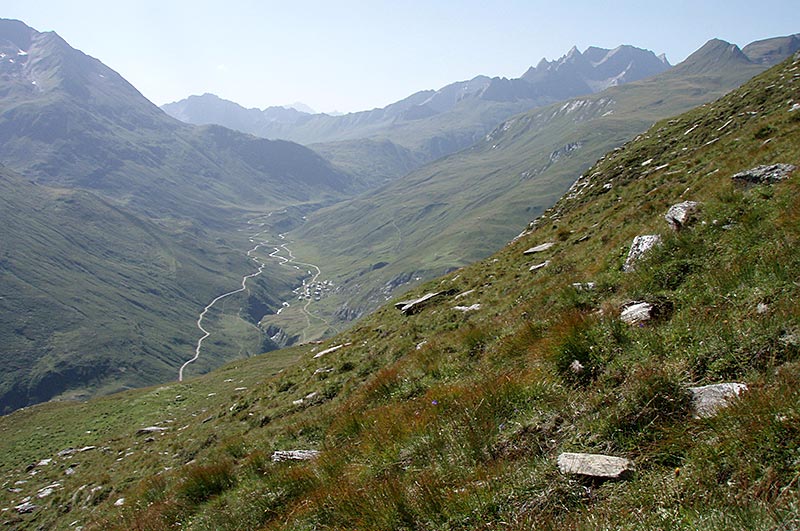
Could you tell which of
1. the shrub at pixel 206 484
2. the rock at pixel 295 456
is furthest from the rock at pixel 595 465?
the shrub at pixel 206 484

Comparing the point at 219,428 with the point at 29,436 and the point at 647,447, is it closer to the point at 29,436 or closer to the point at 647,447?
the point at 647,447

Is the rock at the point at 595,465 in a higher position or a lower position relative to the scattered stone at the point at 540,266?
higher

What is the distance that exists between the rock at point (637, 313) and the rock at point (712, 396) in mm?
2824

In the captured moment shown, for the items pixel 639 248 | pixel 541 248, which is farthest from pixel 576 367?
pixel 541 248

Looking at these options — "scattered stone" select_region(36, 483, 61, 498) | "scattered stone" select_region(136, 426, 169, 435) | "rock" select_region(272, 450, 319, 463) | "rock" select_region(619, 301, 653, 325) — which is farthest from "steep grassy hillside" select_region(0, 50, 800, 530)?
"scattered stone" select_region(136, 426, 169, 435)

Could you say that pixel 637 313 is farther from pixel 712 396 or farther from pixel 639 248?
pixel 639 248

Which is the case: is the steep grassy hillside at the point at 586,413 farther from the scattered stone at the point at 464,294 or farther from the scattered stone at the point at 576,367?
the scattered stone at the point at 464,294

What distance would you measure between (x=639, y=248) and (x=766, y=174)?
503 cm

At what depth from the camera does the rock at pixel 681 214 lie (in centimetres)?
1273

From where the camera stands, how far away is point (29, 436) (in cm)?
4112

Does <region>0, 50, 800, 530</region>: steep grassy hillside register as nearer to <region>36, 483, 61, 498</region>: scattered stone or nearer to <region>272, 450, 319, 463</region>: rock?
<region>272, 450, 319, 463</region>: rock

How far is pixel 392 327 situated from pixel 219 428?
34.2 feet

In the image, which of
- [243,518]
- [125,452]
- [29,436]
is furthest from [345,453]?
[29,436]

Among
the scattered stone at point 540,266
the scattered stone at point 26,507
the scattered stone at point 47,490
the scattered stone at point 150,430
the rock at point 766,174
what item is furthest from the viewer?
the scattered stone at point 150,430
